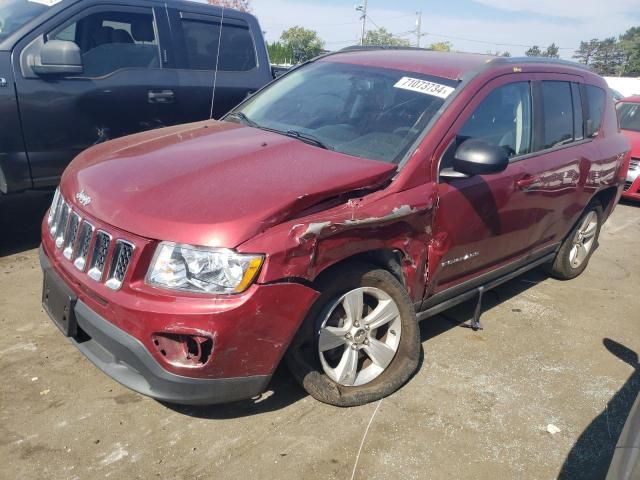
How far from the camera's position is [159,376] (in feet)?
7.65

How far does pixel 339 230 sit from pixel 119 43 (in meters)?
3.59

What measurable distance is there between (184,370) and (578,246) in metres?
3.93

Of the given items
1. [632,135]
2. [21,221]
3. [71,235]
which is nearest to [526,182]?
[71,235]

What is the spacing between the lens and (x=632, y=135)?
29.1 feet

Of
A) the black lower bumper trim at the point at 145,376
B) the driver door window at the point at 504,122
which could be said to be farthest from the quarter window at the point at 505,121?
the black lower bumper trim at the point at 145,376

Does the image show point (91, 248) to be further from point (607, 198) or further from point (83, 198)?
point (607, 198)

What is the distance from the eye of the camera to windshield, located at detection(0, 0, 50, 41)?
4.56 metres

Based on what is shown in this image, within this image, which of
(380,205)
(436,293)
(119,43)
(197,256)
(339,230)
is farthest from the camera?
(119,43)

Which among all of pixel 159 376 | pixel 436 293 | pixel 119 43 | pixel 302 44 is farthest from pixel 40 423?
pixel 302 44

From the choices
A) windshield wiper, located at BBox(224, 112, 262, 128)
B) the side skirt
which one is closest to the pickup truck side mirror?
windshield wiper, located at BBox(224, 112, 262, 128)

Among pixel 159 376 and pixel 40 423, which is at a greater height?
pixel 159 376

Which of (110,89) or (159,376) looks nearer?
(159,376)

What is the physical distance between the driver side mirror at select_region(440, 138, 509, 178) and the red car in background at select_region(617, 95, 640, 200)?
605cm

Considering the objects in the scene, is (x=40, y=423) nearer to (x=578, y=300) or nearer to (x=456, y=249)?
(x=456, y=249)
